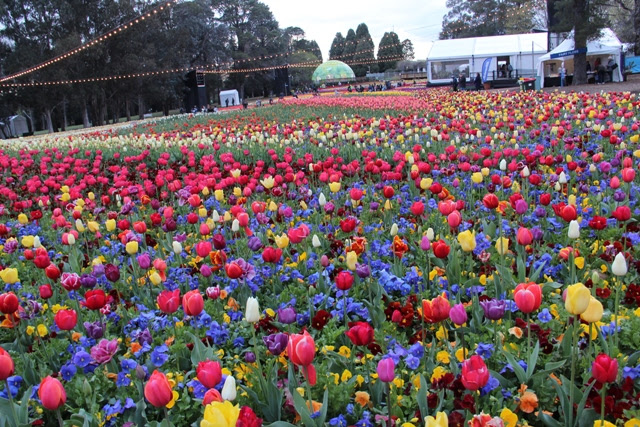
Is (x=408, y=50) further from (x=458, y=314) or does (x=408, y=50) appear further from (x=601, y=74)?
(x=458, y=314)

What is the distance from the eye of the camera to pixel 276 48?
6303cm

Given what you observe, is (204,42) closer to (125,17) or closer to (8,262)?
A: (125,17)

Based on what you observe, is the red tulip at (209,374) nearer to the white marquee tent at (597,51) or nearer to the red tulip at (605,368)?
the red tulip at (605,368)

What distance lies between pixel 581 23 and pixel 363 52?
54006mm

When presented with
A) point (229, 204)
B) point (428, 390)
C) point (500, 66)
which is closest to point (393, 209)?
point (229, 204)

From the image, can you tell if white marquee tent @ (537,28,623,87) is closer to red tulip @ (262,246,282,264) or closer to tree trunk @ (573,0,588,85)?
tree trunk @ (573,0,588,85)

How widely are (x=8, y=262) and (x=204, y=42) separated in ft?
160

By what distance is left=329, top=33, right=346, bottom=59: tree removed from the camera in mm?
85188

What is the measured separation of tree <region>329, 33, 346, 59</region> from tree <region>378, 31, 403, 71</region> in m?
6.56

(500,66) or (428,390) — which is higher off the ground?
(500,66)

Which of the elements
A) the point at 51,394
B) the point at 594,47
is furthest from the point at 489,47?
the point at 51,394

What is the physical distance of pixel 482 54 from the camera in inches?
1411

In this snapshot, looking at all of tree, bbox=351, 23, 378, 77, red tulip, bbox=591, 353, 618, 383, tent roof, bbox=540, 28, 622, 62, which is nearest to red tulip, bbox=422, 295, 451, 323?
red tulip, bbox=591, 353, 618, 383

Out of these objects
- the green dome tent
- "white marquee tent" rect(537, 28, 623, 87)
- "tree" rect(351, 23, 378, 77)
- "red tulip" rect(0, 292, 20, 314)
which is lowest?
"red tulip" rect(0, 292, 20, 314)
